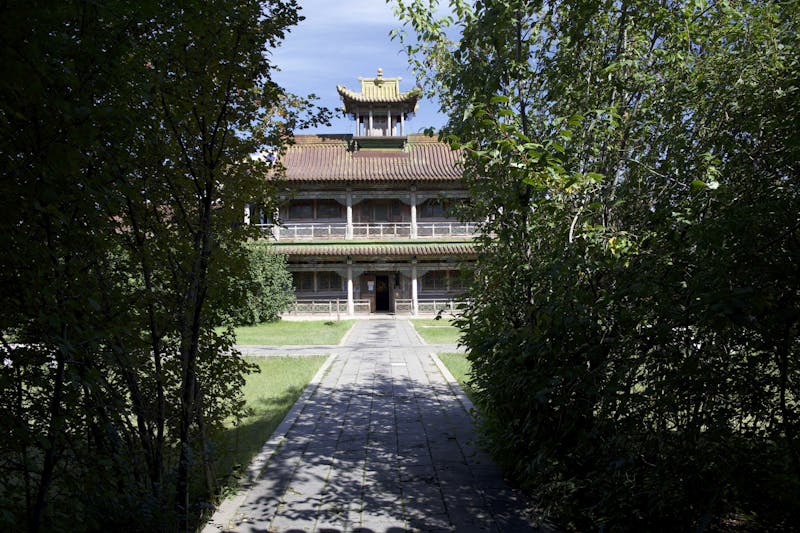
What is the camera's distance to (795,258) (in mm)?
2070

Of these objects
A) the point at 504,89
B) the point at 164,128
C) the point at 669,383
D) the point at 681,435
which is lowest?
the point at 681,435

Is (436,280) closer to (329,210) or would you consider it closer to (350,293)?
(350,293)

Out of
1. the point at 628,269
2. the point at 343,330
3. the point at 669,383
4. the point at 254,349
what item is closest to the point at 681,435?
the point at 669,383

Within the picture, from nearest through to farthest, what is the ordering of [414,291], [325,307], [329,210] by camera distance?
[325,307] < [414,291] < [329,210]

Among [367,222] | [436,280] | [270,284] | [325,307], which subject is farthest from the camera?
[367,222]

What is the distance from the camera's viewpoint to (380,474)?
15.7 feet

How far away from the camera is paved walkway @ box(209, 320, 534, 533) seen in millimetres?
3834

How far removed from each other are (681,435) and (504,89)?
305 centimetres

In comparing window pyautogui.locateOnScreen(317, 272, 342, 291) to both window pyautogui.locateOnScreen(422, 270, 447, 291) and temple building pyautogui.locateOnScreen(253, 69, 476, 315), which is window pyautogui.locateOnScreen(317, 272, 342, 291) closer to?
temple building pyautogui.locateOnScreen(253, 69, 476, 315)

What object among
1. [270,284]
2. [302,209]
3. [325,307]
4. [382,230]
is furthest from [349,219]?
[270,284]

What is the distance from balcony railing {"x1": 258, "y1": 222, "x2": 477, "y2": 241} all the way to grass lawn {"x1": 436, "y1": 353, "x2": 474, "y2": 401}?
46.2ft

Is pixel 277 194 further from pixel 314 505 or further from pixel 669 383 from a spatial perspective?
pixel 669 383

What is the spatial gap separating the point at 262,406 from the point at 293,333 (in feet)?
36.1

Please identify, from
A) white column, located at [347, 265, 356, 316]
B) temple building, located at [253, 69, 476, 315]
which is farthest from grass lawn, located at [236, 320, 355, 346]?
temple building, located at [253, 69, 476, 315]
